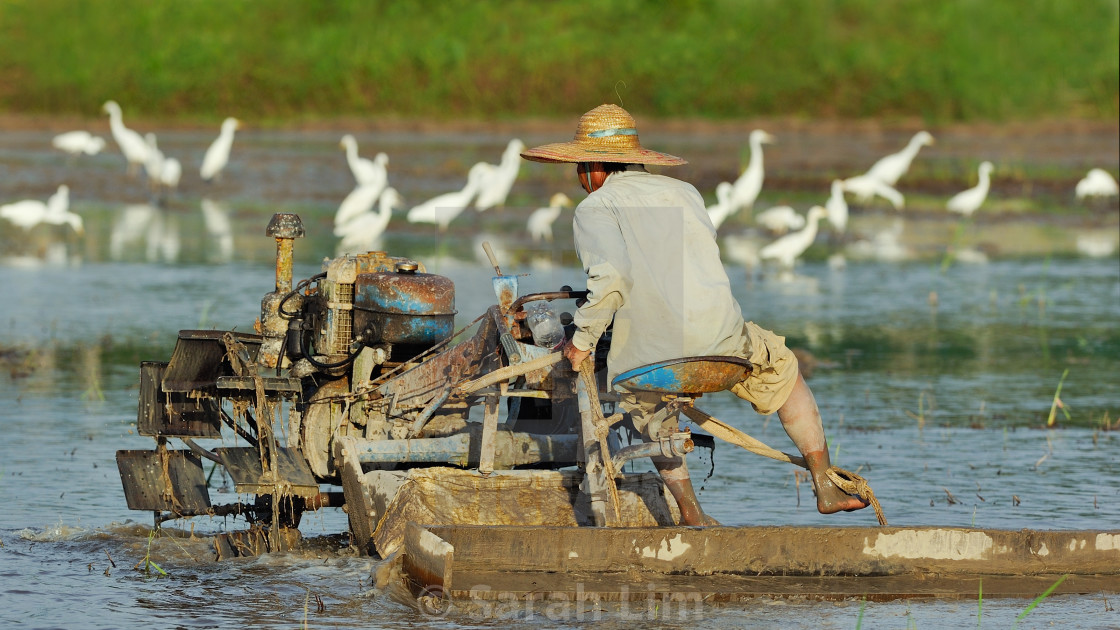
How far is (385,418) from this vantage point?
6676mm

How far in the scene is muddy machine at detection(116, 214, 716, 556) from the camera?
6.20m

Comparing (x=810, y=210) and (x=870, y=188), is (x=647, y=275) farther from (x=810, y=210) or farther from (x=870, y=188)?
(x=870, y=188)

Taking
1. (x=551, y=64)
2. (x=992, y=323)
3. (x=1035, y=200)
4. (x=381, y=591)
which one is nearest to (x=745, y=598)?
(x=381, y=591)

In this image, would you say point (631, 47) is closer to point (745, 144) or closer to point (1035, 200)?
point (745, 144)

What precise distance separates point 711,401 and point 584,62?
26.9m

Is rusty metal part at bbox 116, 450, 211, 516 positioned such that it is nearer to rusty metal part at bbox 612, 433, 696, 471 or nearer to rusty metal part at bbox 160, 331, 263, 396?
rusty metal part at bbox 160, 331, 263, 396

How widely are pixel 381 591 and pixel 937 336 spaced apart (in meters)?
7.48

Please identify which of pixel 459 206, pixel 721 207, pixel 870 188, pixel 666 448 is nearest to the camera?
pixel 666 448

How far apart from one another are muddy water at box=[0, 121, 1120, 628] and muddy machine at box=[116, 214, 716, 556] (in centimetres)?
29

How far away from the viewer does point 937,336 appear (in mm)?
12445

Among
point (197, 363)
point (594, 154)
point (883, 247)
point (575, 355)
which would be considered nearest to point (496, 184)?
point (883, 247)

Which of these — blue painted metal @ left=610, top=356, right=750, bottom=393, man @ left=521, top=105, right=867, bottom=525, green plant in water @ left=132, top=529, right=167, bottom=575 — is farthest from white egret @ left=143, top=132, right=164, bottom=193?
blue painted metal @ left=610, top=356, right=750, bottom=393

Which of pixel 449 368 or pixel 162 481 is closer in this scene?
pixel 449 368

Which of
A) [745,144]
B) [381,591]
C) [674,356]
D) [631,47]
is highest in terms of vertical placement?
[631,47]
